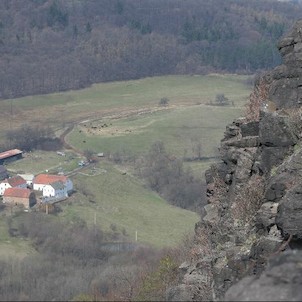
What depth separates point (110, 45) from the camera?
169m

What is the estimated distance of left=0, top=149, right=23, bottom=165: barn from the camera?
83.7 meters

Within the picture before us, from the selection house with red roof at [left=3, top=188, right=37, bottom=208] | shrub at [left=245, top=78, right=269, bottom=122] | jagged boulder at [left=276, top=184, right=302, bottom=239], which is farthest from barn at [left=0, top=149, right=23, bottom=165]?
jagged boulder at [left=276, top=184, right=302, bottom=239]

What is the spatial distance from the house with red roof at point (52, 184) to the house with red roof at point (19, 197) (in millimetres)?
1678

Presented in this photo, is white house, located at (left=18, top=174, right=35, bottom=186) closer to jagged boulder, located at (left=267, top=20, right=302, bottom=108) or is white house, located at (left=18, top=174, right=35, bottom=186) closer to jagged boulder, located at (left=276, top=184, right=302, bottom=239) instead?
jagged boulder, located at (left=267, top=20, right=302, bottom=108)

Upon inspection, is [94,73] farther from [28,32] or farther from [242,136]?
[242,136]

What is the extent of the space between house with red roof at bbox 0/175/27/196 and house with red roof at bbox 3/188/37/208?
4.22 ft

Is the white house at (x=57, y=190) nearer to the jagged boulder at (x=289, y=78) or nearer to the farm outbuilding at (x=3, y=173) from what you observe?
the farm outbuilding at (x=3, y=173)

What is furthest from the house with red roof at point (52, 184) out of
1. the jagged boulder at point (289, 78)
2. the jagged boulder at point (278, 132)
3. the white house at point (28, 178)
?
the jagged boulder at point (278, 132)

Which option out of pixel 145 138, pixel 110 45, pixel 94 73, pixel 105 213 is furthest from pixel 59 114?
pixel 110 45

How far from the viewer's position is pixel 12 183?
69.9 m

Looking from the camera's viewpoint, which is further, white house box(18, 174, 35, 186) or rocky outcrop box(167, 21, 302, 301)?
white house box(18, 174, 35, 186)

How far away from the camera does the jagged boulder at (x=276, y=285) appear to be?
332 inches

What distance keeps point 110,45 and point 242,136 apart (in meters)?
151

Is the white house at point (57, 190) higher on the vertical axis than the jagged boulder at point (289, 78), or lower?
lower
